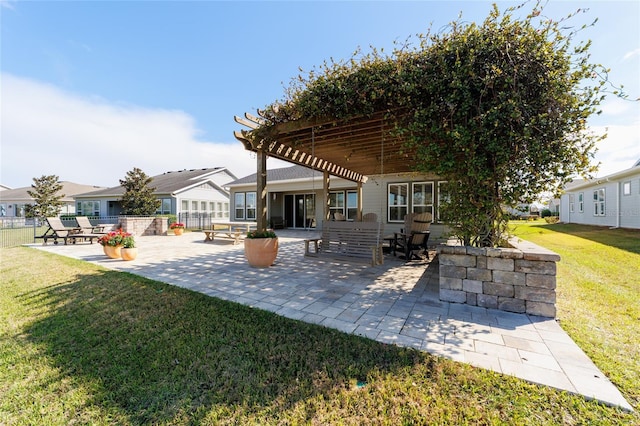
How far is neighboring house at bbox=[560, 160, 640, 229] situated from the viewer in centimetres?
1245

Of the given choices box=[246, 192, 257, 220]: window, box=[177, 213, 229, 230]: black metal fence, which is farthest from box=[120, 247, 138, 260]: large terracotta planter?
box=[177, 213, 229, 230]: black metal fence

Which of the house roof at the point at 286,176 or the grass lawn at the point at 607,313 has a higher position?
the house roof at the point at 286,176

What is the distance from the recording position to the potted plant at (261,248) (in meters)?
5.52

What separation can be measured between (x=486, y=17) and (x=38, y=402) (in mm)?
5787

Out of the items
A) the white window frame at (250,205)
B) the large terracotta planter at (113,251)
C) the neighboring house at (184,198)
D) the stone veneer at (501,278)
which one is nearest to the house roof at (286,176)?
the white window frame at (250,205)

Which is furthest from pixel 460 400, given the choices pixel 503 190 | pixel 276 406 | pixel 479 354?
pixel 503 190

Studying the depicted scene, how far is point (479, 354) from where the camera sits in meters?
2.28

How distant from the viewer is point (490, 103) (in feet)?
10.2

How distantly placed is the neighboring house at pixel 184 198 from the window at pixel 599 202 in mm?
25062

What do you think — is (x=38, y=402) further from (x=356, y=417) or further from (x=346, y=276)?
(x=346, y=276)

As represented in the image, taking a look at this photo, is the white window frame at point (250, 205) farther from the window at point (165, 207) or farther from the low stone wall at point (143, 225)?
the window at point (165, 207)

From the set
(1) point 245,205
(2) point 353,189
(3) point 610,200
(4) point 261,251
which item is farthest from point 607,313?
(3) point 610,200

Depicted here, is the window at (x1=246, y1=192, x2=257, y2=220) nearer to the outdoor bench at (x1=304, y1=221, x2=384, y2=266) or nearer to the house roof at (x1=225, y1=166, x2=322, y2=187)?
the house roof at (x1=225, y1=166, x2=322, y2=187)

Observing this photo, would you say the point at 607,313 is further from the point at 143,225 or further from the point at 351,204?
the point at 143,225
